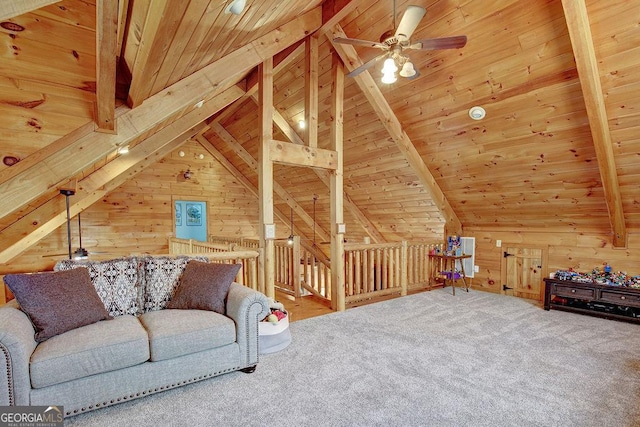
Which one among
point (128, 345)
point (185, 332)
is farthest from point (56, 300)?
point (185, 332)

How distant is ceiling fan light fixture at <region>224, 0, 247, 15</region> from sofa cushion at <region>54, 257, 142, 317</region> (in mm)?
2182

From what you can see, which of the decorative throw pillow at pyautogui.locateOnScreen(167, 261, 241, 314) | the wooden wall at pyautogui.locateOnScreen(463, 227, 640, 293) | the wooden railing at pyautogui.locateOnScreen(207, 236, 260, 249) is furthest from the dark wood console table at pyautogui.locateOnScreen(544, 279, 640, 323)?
the wooden railing at pyautogui.locateOnScreen(207, 236, 260, 249)

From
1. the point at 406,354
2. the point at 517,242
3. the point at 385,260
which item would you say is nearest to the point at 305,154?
the point at 385,260

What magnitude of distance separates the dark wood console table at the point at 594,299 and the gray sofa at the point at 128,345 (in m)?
3.90

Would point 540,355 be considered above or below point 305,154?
below

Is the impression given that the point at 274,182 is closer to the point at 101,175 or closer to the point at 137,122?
the point at 101,175

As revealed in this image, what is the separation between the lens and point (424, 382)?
2.36 meters

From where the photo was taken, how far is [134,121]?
2.59 metres

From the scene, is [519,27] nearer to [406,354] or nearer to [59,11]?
[406,354]

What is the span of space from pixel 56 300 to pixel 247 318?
1.29 m

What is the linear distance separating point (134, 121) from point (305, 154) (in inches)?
77.0

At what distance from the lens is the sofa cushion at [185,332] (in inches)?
86.3

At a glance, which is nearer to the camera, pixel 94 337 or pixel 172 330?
pixel 94 337

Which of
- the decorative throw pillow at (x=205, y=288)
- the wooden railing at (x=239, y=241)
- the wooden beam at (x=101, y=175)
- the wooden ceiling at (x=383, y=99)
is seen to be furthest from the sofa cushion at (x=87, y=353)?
the wooden railing at (x=239, y=241)
